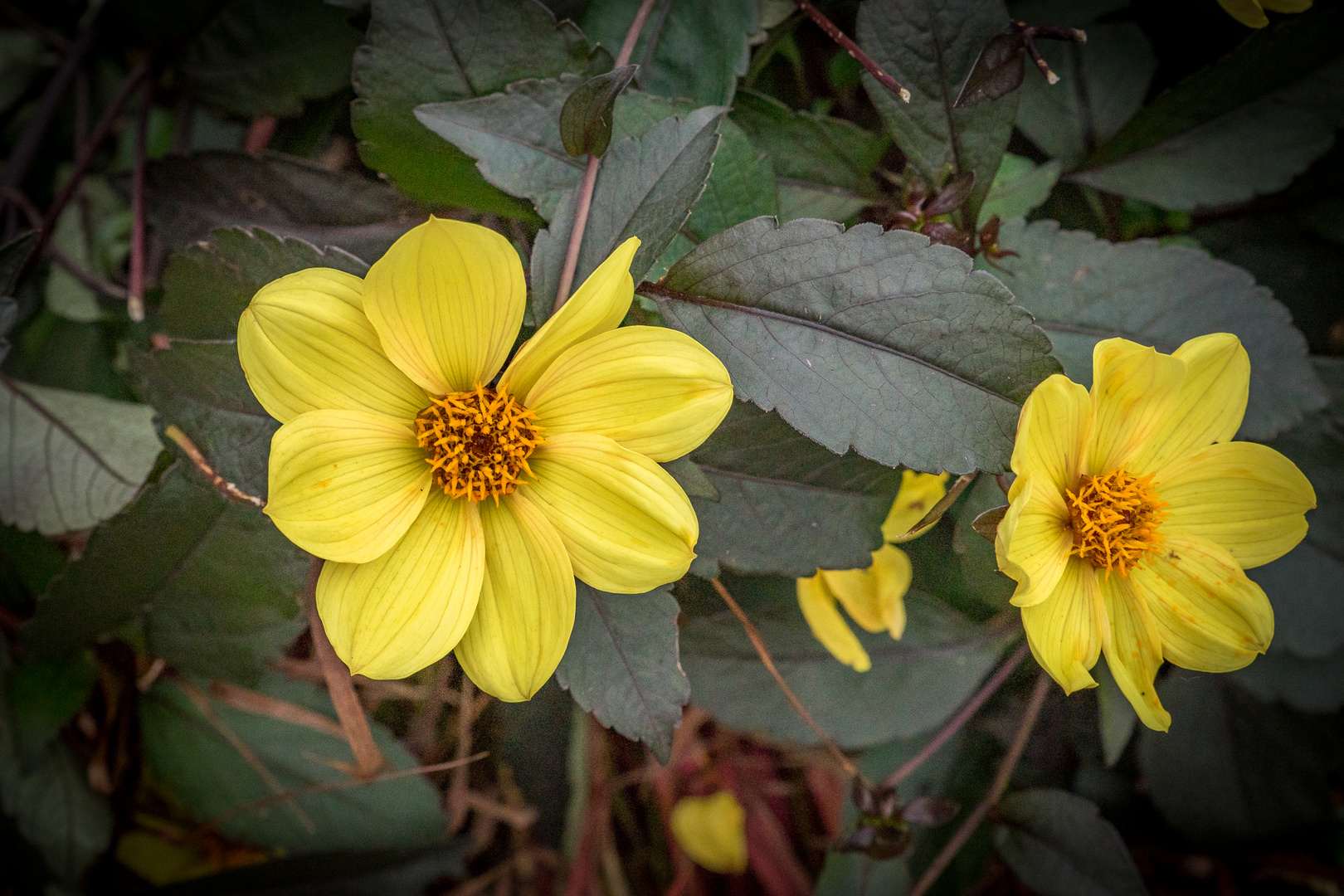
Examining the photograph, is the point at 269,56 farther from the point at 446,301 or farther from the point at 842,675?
the point at 842,675

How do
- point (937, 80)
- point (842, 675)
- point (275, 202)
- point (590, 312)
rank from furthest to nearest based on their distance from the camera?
point (842, 675) < point (275, 202) < point (937, 80) < point (590, 312)

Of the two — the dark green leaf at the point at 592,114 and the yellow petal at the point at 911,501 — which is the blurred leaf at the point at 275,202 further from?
the yellow petal at the point at 911,501

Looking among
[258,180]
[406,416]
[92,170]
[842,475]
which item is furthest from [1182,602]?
[92,170]

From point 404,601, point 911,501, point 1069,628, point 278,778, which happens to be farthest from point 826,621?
point 278,778

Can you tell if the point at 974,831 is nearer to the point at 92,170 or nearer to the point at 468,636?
the point at 468,636

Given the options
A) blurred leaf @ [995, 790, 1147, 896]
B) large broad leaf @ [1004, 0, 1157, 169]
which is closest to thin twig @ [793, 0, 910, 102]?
large broad leaf @ [1004, 0, 1157, 169]

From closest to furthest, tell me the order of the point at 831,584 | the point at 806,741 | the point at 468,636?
the point at 468,636
the point at 831,584
the point at 806,741

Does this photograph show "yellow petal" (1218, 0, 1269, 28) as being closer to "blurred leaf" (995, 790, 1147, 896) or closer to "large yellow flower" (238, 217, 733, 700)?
"large yellow flower" (238, 217, 733, 700)
